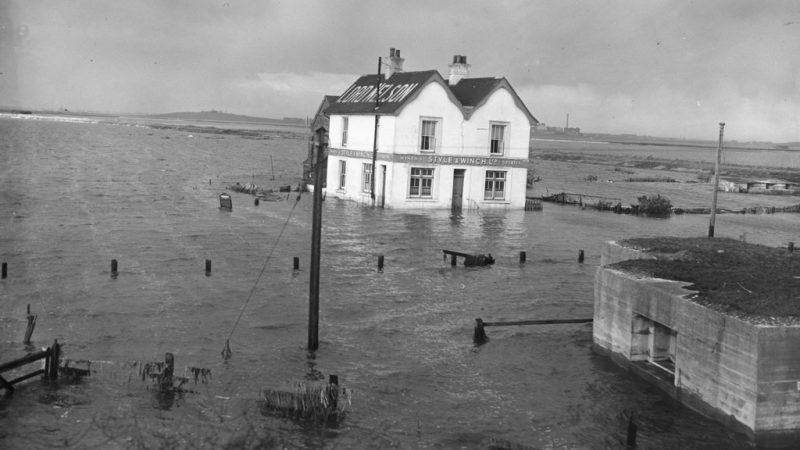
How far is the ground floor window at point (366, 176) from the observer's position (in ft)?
166

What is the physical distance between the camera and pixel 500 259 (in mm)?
34125

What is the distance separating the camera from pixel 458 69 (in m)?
53.5

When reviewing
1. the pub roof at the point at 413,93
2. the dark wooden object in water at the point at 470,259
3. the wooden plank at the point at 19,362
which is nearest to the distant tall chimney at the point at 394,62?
the pub roof at the point at 413,93

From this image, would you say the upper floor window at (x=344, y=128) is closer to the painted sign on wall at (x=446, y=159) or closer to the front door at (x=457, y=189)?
the painted sign on wall at (x=446, y=159)

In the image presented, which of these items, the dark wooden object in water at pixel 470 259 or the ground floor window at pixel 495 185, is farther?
the ground floor window at pixel 495 185

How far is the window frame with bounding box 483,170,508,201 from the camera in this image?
5028 centimetres

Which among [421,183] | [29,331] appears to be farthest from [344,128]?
[29,331]

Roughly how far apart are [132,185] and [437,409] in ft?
175

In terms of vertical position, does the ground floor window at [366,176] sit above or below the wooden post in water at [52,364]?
above

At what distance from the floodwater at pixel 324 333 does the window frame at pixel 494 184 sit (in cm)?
584

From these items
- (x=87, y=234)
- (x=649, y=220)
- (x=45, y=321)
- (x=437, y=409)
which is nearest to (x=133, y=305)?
(x=45, y=321)

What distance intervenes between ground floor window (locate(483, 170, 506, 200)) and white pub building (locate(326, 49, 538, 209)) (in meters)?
0.07

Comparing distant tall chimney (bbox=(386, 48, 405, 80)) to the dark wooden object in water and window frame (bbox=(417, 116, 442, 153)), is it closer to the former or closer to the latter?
window frame (bbox=(417, 116, 442, 153))

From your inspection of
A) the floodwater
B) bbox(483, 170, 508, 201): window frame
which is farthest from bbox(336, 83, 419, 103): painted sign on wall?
the floodwater
